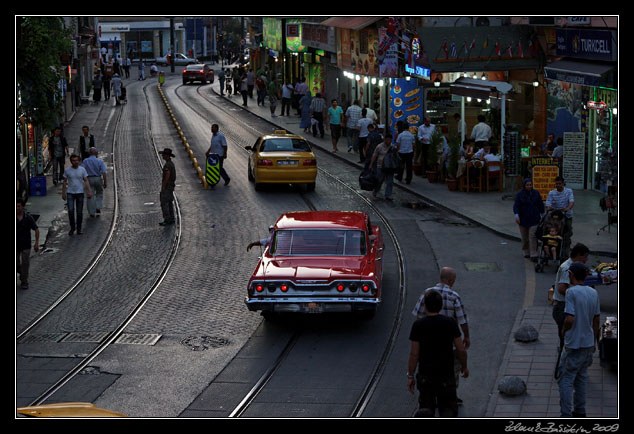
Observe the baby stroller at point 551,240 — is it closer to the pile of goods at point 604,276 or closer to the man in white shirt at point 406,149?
the pile of goods at point 604,276

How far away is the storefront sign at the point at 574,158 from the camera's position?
25547 mm

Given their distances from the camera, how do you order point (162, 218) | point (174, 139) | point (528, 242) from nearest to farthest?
point (528, 242) → point (162, 218) → point (174, 139)

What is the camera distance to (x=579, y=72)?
2506cm

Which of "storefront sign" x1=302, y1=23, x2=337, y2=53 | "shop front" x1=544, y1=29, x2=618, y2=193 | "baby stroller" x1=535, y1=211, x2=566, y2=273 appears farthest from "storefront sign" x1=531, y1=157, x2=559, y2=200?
"storefront sign" x1=302, y1=23, x2=337, y2=53

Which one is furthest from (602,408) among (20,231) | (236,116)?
(236,116)

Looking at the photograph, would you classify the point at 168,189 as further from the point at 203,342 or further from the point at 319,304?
the point at 319,304

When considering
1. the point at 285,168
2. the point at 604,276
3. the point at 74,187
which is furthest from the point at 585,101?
the point at 74,187

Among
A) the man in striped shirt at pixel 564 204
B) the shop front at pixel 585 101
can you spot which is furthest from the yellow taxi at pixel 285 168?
the man in striped shirt at pixel 564 204

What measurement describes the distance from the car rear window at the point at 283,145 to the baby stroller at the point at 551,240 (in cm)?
1031

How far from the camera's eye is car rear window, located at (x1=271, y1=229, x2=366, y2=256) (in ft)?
50.3

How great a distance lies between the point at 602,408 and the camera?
11.1 m

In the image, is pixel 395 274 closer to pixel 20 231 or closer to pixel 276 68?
pixel 20 231

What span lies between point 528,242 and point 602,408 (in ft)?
27.0

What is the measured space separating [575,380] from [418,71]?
21879mm
